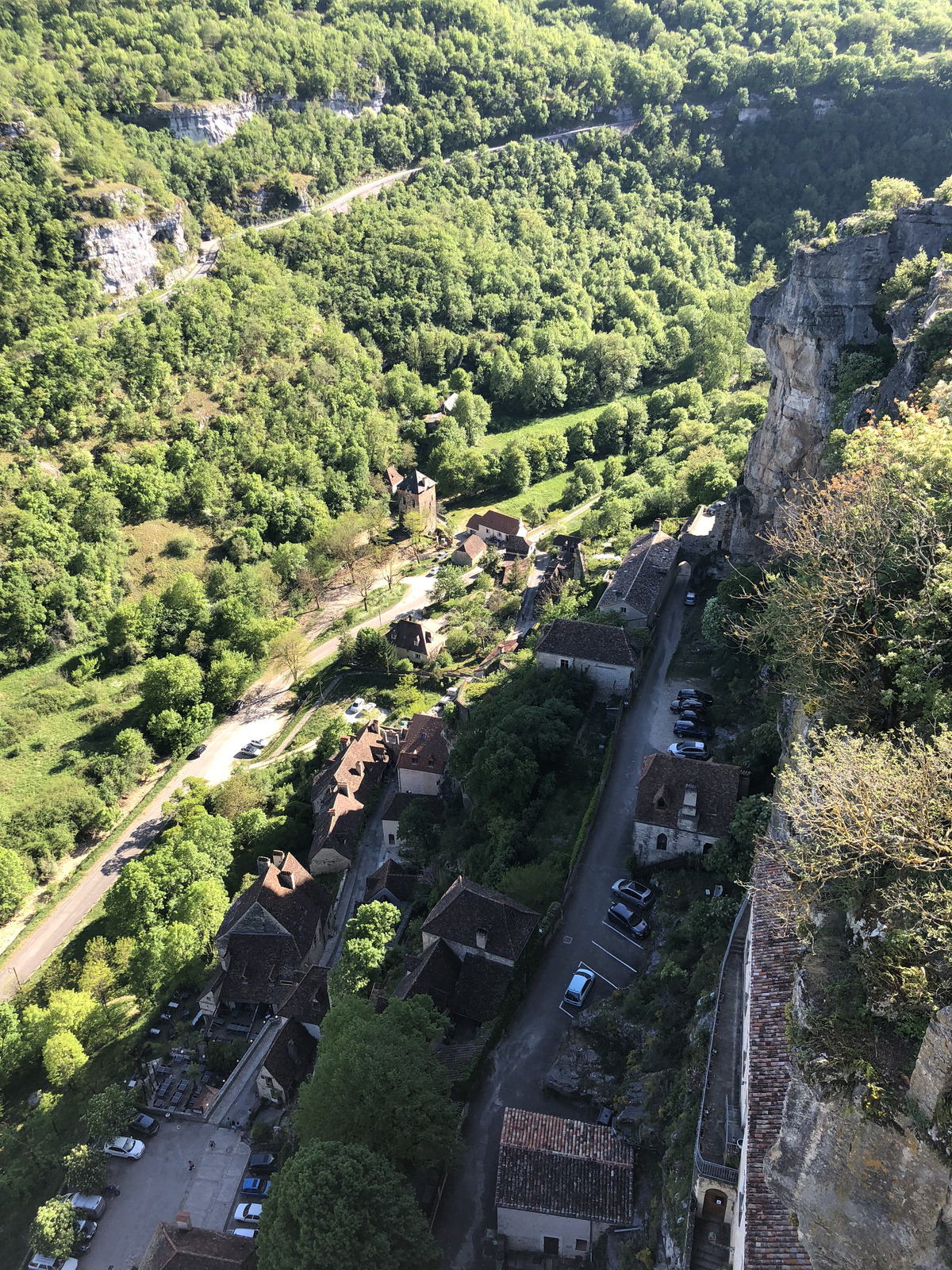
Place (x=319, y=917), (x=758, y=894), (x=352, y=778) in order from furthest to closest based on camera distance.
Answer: (x=352, y=778) → (x=319, y=917) → (x=758, y=894)

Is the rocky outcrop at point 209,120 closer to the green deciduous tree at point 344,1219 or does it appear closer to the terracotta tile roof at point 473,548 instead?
the terracotta tile roof at point 473,548

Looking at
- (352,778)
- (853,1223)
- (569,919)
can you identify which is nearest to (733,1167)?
(853,1223)

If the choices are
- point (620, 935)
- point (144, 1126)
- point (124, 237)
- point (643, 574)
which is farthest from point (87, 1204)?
point (124, 237)

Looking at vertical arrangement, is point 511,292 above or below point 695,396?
above

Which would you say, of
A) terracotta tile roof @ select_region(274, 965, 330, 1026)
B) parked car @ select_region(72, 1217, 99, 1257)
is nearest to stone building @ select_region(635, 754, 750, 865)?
terracotta tile roof @ select_region(274, 965, 330, 1026)

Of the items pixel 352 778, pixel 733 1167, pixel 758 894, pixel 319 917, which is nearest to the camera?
pixel 733 1167

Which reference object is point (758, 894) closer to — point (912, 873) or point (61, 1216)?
point (912, 873)
